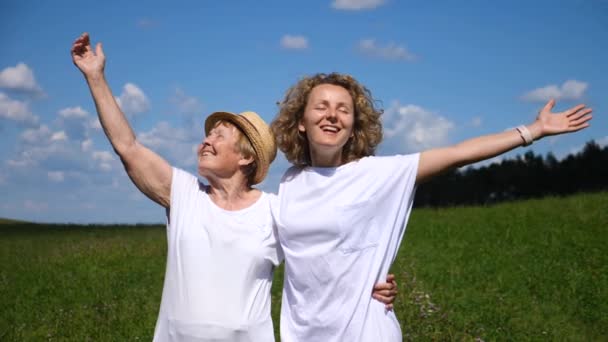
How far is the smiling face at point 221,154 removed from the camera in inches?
164

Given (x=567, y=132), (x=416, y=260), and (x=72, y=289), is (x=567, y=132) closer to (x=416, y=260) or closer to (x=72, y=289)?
(x=416, y=260)

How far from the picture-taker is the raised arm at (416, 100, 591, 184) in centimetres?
389

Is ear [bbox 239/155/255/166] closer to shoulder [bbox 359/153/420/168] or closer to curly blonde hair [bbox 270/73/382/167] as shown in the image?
curly blonde hair [bbox 270/73/382/167]

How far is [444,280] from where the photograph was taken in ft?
36.7

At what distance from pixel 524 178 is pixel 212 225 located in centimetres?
3057

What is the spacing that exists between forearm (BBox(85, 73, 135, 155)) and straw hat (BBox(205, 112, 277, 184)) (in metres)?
0.57

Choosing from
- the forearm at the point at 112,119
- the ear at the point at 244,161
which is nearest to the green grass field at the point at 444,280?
the ear at the point at 244,161

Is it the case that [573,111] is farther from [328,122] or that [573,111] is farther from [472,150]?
[328,122]

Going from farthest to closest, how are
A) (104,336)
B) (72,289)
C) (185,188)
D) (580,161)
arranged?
(580,161) < (72,289) < (104,336) < (185,188)

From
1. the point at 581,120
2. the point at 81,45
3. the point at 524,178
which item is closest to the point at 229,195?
the point at 81,45

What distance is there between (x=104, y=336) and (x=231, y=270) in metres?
5.13

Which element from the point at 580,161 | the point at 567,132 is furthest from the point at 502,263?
the point at 580,161

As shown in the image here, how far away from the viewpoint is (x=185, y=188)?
4.19 m

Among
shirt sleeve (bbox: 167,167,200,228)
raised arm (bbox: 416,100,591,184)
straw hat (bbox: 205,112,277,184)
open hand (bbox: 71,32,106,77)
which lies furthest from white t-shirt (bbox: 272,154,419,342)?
open hand (bbox: 71,32,106,77)
